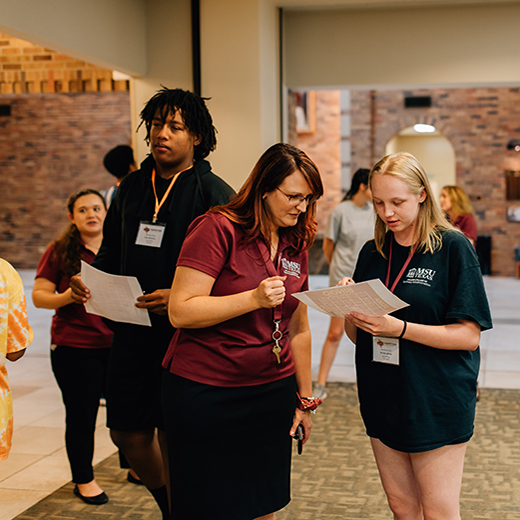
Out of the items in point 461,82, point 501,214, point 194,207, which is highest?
point 461,82

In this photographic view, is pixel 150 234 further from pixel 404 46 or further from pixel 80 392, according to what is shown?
pixel 404 46

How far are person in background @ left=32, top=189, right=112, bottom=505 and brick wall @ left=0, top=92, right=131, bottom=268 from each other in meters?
12.0

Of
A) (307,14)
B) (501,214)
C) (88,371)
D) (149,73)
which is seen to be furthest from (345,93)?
(88,371)

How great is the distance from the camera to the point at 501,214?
13.9 metres

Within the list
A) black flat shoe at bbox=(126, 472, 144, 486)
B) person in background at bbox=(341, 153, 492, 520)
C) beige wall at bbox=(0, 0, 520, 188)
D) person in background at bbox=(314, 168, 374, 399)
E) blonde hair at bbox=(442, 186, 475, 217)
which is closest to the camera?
person in background at bbox=(341, 153, 492, 520)

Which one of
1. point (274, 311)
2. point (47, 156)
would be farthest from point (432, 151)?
point (274, 311)

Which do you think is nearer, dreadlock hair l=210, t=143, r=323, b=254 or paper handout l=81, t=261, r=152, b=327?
dreadlock hair l=210, t=143, r=323, b=254

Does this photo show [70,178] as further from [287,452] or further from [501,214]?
[287,452]

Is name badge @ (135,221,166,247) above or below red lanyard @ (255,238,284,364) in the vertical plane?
above

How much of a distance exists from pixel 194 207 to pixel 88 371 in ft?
3.83

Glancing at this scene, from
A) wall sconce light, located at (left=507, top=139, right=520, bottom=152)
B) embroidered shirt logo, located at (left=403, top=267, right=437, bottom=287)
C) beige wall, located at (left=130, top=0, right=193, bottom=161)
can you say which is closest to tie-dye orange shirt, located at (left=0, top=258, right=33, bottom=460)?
embroidered shirt logo, located at (left=403, top=267, right=437, bottom=287)

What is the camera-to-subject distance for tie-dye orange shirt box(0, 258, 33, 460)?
1.85 meters

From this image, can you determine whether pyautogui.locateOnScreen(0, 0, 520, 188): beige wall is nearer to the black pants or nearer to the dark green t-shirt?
the black pants

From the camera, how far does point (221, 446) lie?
178 cm
